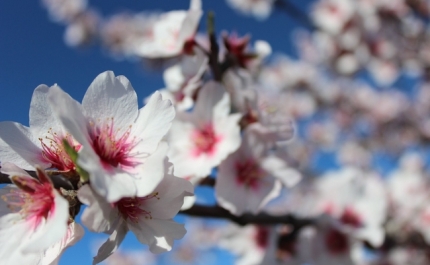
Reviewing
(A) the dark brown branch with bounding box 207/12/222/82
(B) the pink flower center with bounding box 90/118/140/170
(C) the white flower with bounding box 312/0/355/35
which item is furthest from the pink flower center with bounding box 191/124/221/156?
(C) the white flower with bounding box 312/0/355/35

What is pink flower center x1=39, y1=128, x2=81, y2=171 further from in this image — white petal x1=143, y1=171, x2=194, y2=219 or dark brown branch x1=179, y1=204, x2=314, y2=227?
dark brown branch x1=179, y1=204, x2=314, y2=227

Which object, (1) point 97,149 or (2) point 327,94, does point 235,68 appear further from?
(2) point 327,94

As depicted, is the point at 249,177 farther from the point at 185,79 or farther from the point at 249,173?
the point at 185,79

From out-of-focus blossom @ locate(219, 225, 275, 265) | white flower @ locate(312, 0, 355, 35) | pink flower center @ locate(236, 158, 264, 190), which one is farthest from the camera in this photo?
white flower @ locate(312, 0, 355, 35)

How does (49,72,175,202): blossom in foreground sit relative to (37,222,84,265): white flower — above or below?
above

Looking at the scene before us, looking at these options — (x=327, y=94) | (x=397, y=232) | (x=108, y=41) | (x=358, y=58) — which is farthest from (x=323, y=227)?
(x=108, y=41)

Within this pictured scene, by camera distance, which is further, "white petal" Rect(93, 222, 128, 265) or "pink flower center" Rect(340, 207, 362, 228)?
"pink flower center" Rect(340, 207, 362, 228)
